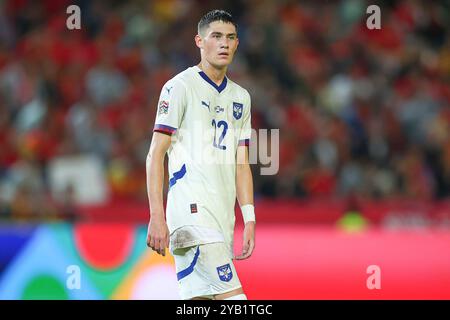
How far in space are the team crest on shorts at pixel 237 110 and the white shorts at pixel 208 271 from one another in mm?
688

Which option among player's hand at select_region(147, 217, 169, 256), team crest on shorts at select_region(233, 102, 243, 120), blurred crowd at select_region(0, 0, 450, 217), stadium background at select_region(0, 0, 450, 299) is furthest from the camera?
blurred crowd at select_region(0, 0, 450, 217)

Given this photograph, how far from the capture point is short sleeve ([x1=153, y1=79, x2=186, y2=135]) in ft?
15.8

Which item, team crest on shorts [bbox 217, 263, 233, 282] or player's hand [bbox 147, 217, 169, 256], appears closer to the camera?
player's hand [bbox 147, 217, 169, 256]

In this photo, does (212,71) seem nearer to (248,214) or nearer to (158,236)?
(248,214)

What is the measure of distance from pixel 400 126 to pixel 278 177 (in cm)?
179

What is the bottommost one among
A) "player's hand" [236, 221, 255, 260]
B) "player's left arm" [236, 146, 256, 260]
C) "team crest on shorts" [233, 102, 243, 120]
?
"player's hand" [236, 221, 255, 260]

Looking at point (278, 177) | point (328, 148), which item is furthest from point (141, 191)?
point (328, 148)

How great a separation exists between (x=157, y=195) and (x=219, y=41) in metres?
0.85

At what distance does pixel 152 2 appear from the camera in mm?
13320

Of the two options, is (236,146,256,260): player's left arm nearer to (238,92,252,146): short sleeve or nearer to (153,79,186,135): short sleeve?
(238,92,252,146): short sleeve

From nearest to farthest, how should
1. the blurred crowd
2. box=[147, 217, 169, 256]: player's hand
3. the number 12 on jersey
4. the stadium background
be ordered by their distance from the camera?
box=[147, 217, 169, 256]: player's hand → the number 12 on jersey → the stadium background → the blurred crowd

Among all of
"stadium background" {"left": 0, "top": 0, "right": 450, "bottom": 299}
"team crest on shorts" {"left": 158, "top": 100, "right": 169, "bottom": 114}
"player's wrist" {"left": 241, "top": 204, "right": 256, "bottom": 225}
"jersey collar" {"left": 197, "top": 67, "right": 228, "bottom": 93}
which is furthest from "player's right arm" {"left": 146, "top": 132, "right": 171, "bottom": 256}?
"stadium background" {"left": 0, "top": 0, "right": 450, "bottom": 299}
